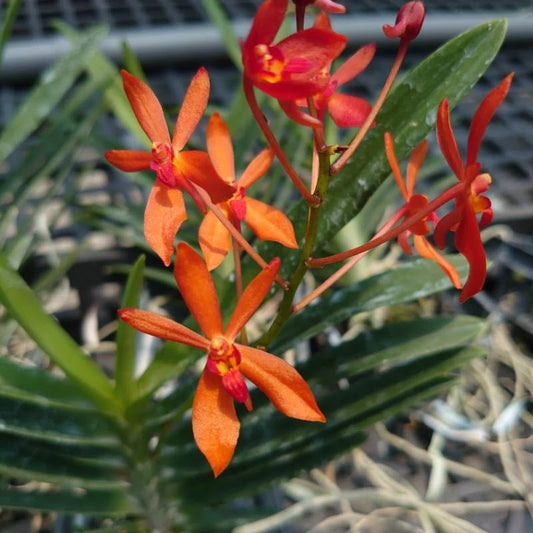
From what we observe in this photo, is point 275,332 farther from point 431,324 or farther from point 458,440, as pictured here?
point 458,440

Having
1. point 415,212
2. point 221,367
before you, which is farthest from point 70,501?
point 415,212

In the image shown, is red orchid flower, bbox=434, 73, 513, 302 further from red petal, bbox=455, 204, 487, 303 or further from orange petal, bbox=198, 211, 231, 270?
orange petal, bbox=198, 211, 231, 270

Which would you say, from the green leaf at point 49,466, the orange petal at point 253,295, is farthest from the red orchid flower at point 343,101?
the green leaf at point 49,466

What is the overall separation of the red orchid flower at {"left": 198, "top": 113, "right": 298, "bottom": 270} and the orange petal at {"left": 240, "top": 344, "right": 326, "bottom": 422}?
2.4 inches

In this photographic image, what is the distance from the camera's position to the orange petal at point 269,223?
1.23 feet

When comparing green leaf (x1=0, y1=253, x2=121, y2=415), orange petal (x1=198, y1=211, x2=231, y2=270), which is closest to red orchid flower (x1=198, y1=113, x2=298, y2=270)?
orange petal (x1=198, y1=211, x2=231, y2=270)

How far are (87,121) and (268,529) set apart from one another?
479 millimetres

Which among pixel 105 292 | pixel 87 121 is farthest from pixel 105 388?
pixel 105 292

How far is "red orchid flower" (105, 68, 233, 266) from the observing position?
337mm

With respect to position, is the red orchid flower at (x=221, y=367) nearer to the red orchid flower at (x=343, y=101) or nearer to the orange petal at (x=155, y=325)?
the orange petal at (x=155, y=325)

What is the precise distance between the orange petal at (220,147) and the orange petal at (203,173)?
0.20 ft

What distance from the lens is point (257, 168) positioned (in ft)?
1.33

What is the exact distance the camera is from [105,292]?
0.89 metres

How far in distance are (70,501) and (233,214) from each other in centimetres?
30
